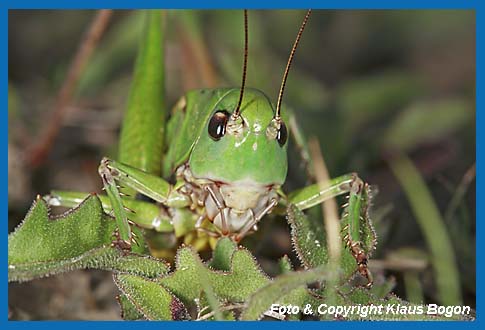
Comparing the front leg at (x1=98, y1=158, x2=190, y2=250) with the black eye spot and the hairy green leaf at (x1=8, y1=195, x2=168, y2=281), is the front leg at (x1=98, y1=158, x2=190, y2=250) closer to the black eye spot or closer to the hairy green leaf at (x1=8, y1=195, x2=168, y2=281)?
the hairy green leaf at (x1=8, y1=195, x2=168, y2=281)

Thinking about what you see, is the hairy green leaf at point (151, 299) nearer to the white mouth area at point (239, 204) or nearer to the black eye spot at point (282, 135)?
the white mouth area at point (239, 204)

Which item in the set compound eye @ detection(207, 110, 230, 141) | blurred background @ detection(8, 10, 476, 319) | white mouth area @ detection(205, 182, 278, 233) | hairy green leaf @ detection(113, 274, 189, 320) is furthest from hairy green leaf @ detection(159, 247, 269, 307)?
blurred background @ detection(8, 10, 476, 319)

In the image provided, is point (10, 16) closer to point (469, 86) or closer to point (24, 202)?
point (24, 202)

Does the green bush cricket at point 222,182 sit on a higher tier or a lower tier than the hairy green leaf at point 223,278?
higher

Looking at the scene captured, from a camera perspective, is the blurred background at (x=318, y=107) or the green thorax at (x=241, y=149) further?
the blurred background at (x=318, y=107)

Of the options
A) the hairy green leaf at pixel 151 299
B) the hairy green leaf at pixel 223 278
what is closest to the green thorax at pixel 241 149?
the hairy green leaf at pixel 223 278

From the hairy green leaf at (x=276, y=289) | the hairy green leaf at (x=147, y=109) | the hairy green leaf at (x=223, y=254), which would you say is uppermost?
the hairy green leaf at (x=147, y=109)

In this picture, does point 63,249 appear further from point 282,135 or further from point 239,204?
point 282,135

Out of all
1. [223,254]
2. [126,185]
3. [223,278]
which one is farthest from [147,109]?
[223,278]

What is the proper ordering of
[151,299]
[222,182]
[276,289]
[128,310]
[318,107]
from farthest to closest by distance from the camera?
[318,107]
[222,182]
[128,310]
[151,299]
[276,289]
